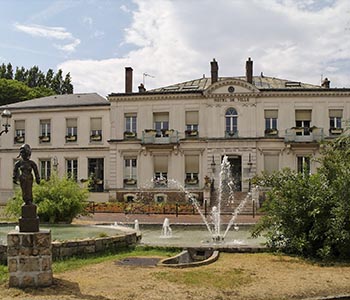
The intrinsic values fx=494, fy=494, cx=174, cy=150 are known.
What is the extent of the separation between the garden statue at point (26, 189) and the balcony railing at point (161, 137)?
26062mm

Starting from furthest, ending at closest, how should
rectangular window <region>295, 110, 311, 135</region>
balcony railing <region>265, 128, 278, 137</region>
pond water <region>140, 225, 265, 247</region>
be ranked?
rectangular window <region>295, 110, 311, 135</region> → balcony railing <region>265, 128, 278, 137</region> → pond water <region>140, 225, 265, 247</region>

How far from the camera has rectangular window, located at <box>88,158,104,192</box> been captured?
37.9 m

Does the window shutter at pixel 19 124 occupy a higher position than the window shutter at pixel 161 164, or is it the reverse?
the window shutter at pixel 19 124

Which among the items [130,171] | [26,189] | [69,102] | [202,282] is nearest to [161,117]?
[130,171]

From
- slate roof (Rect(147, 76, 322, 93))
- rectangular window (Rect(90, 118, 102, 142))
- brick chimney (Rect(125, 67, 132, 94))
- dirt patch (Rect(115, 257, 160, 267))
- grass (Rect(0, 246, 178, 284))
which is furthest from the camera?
rectangular window (Rect(90, 118, 102, 142))

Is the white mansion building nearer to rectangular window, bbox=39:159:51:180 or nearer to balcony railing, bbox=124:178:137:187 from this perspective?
balcony railing, bbox=124:178:137:187

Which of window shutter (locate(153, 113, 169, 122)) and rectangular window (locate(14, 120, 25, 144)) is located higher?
window shutter (locate(153, 113, 169, 122))

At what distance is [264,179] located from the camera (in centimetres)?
1387

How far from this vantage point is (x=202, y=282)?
365 inches

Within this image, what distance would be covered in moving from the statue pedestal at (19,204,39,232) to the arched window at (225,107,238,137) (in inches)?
1058

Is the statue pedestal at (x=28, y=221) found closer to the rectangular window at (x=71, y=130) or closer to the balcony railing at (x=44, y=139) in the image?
the rectangular window at (x=71, y=130)

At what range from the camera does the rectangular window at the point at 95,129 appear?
38.2 meters

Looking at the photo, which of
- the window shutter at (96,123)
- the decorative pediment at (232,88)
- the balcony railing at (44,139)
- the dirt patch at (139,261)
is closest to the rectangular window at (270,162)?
the decorative pediment at (232,88)

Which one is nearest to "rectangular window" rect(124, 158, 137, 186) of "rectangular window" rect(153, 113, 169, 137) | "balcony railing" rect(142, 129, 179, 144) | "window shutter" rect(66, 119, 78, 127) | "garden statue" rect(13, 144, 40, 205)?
"balcony railing" rect(142, 129, 179, 144)
